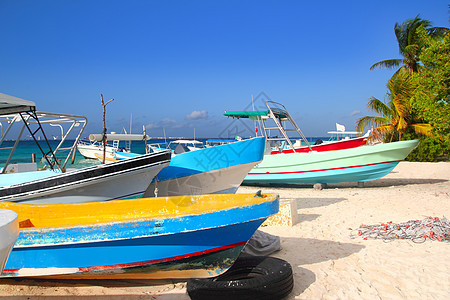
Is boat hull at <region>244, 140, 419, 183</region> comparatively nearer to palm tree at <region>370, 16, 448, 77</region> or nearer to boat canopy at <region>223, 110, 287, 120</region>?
boat canopy at <region>223, 110, 287, 120</region>

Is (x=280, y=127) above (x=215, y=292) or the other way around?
above

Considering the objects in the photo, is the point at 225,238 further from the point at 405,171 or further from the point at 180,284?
the point at 405,171

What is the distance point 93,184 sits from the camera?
21.0 feet

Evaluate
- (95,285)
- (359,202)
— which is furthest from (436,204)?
(95,285)

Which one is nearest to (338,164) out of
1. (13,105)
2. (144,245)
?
(144,245)

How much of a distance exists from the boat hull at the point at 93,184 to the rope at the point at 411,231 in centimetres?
413

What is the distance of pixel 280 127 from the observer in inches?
466

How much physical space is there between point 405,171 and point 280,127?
7.99 metres

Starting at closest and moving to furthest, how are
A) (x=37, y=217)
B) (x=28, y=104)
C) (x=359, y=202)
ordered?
(x=37, y=217), (x=28, y=104), (x=359, y=202)

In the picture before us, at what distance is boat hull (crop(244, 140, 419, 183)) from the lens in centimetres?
1081

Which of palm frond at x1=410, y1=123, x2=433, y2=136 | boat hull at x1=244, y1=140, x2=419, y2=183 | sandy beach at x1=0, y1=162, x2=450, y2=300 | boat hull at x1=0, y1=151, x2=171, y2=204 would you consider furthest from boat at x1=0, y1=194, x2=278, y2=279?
palm frond at x1=410, y1=123, x2=433, y2=136

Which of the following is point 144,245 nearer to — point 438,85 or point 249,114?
point 249,114

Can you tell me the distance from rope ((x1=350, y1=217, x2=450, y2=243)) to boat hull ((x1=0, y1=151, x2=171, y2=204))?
4135mm

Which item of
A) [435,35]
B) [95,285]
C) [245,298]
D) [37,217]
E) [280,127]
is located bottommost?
[95,285]
